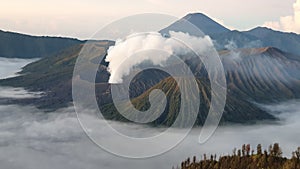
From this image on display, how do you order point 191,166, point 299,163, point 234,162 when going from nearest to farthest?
point 299,163, point 234,162, point 191,166

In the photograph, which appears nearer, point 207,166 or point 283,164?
point 283,164

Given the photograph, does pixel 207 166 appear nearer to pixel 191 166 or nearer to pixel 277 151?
pixel 191 166

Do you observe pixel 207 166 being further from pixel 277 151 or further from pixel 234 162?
pixel 277 151

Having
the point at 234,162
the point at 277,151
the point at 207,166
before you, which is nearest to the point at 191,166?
the point at 207,166

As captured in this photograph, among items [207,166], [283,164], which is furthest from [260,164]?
[207,166]

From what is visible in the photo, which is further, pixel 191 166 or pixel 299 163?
pixel 191 166

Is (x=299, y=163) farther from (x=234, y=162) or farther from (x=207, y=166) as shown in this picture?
(x=207, y=166)

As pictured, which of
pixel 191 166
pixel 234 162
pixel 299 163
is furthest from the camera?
pixel 191 166

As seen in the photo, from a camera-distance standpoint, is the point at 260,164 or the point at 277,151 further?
the point at 277,151
